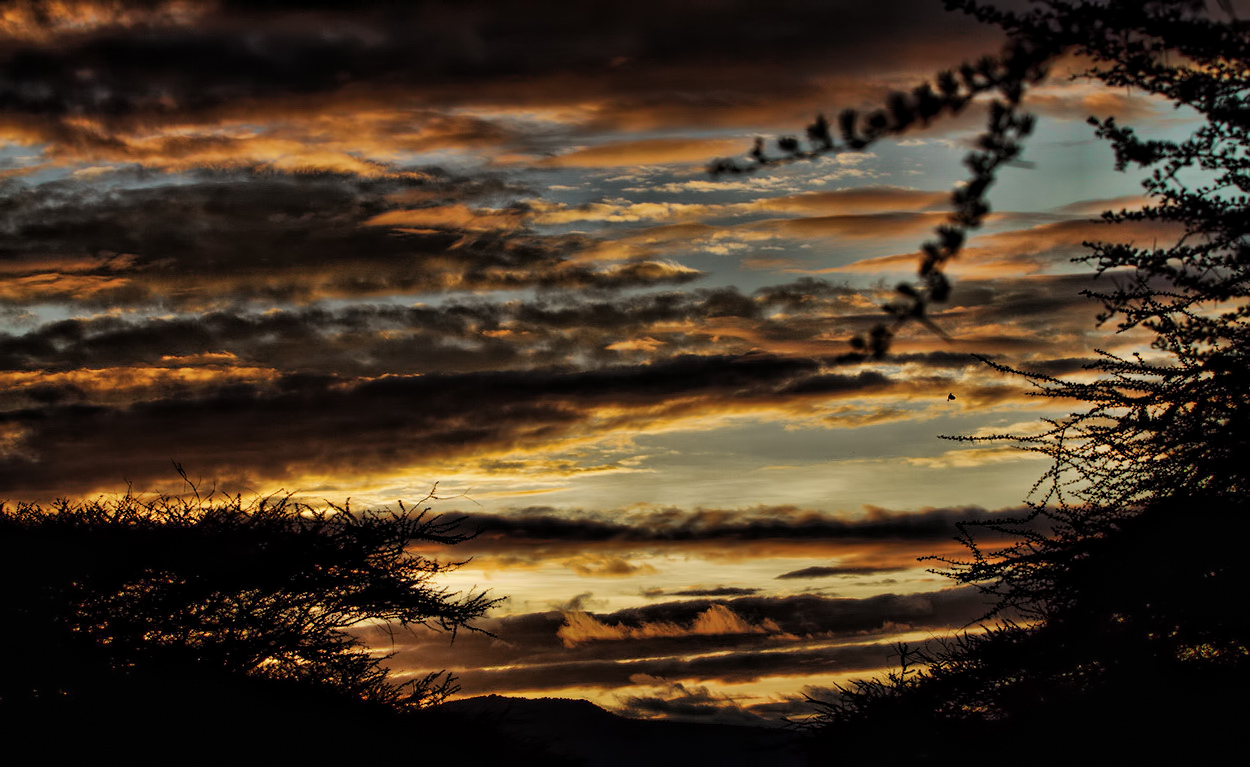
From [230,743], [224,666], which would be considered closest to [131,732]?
[230,743]

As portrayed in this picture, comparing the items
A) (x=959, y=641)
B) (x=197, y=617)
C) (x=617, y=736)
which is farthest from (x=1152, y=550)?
(x=617, y=736)

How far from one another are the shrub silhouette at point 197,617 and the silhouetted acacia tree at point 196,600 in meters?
0.02

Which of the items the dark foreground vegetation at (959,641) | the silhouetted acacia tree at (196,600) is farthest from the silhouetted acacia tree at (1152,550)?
the silhouetted acacia tree at (196,600)

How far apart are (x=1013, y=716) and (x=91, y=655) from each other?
Answer: 545 inches

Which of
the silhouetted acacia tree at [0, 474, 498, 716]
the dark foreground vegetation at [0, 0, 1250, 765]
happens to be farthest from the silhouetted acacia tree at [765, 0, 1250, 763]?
the silhouetted acacia tree at [0, 474, 498, 716]

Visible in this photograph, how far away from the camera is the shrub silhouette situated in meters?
13.7

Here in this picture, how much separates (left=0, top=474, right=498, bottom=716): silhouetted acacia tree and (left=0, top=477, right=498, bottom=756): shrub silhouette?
0.9 inches

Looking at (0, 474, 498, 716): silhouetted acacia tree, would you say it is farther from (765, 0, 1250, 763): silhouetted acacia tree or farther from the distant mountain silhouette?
(765, 0, 1250, 763): silhouetted acacia tree

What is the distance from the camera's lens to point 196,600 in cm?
1593

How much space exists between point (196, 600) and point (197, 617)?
27 centimetres

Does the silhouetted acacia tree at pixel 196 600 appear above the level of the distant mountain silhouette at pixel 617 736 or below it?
above

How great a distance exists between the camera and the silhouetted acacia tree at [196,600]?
46.4 ft

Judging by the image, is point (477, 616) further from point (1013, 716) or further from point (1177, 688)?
point (1177, 688)

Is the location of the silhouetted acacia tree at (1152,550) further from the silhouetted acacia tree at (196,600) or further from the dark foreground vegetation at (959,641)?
the silhouetted acacia tree at (196,600)
